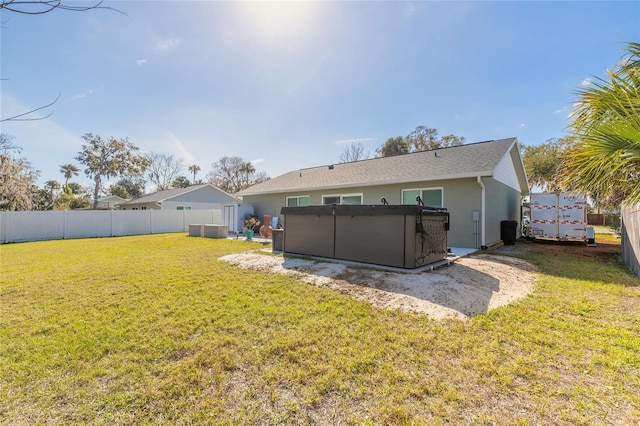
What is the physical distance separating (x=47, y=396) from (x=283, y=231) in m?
6.04

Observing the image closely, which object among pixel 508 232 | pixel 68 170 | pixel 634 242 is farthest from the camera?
pixel 68 170

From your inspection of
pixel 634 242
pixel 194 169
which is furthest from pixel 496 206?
pixel 194 169

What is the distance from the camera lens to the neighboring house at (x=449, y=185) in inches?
340

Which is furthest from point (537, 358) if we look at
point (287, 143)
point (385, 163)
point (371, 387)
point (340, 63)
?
point (287, 143)

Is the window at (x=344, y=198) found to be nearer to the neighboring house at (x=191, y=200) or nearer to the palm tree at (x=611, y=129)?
the palm tree at (x=611, y=129)

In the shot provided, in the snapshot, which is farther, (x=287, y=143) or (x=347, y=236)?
(x=287, y=143)

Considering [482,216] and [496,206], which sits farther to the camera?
[496,206]

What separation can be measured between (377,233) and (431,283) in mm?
1575

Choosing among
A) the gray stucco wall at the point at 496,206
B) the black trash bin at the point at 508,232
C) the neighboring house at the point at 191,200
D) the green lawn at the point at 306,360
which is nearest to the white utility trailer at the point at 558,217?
the gray stucco wall at the point at 496,206

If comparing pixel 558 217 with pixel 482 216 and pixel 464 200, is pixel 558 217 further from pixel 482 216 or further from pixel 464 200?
pixel 464 200

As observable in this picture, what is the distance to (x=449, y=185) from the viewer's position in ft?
29.6

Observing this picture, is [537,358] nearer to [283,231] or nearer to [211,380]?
[211,380]

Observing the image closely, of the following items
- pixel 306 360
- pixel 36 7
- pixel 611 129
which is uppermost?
pixel 36 7

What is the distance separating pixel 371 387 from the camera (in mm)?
1959
